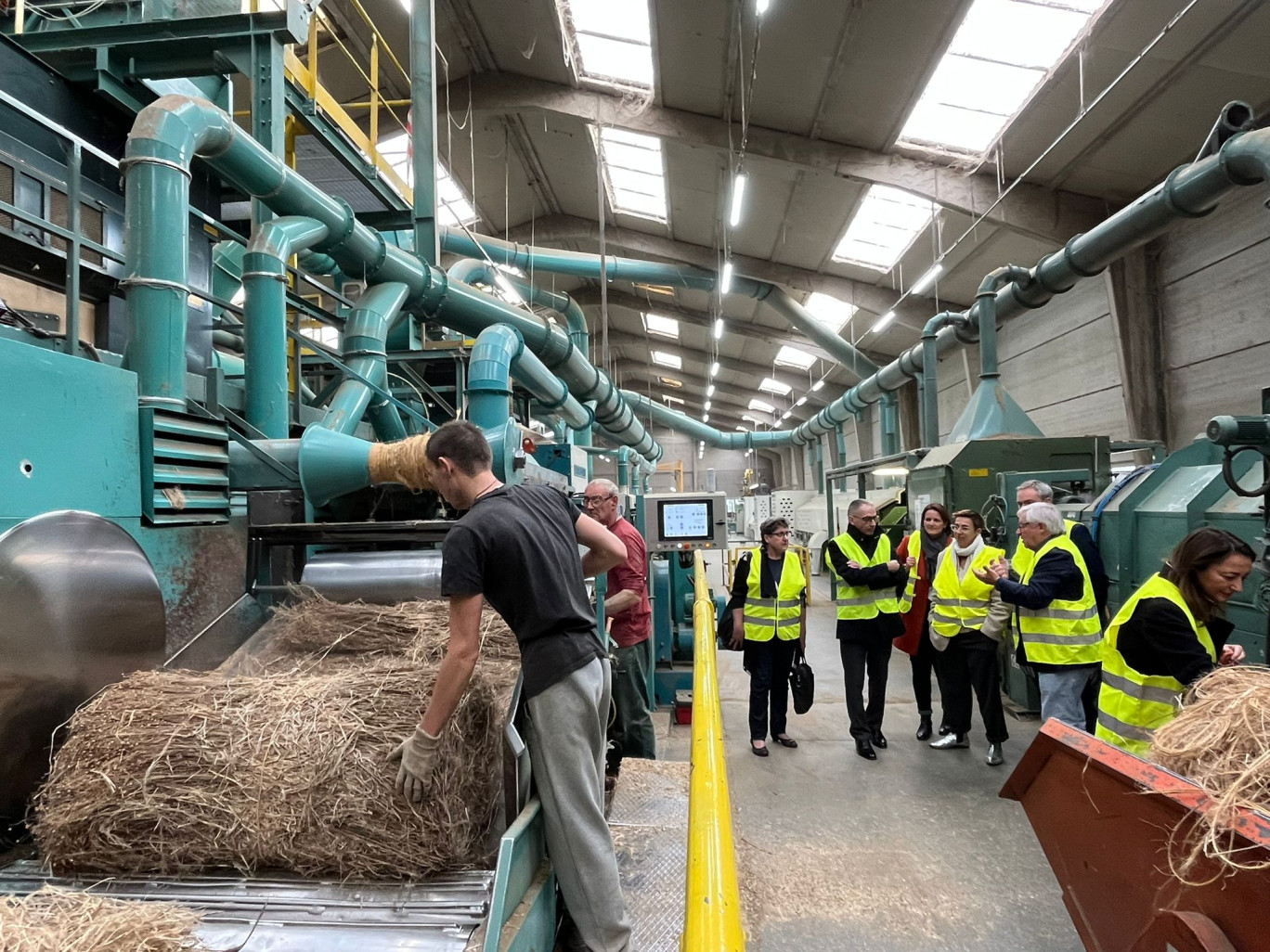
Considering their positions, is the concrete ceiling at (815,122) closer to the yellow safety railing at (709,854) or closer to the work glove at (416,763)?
the yellow safety railing at (709,854)

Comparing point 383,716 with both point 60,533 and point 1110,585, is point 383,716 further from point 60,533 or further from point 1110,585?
point 1110,585

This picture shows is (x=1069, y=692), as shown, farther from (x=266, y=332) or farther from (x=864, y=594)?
(x=266, y=332)

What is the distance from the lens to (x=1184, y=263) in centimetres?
776

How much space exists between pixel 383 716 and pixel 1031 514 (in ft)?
12.1

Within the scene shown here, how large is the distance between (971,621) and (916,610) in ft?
2.94

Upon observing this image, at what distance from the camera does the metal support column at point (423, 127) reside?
6.35 metres

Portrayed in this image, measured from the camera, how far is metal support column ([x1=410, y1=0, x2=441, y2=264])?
20.8 feet

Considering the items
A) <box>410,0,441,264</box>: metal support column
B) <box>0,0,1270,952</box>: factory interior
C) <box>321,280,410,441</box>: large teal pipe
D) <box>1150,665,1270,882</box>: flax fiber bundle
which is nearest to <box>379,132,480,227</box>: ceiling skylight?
<box>0,0,1270,952</box>: factory interior

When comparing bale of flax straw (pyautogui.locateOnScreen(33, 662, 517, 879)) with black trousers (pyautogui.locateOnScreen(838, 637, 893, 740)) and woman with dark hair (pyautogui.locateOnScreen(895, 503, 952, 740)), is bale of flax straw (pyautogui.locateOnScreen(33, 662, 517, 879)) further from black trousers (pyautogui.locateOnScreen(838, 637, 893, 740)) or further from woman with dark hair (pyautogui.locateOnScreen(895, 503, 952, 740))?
woman with dark hair (pyautogui.locateOnScreen(895, 503, 952, 740))

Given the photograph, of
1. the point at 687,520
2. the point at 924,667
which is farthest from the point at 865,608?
the point at 687,520

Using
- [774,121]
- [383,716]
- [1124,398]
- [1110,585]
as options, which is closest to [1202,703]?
[383,716]

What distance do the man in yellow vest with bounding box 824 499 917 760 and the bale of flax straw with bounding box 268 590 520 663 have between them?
263 centimetres

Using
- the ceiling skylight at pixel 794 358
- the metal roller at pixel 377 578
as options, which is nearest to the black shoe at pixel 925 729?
the metal roller at pixel 377 578

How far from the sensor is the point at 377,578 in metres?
3.30
